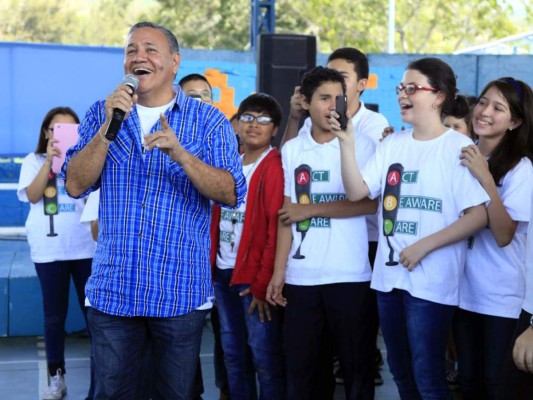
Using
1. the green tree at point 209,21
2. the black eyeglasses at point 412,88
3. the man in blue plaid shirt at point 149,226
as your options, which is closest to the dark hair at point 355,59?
the black eyeglasses at point 412,88

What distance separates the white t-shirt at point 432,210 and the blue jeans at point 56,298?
2.01 m

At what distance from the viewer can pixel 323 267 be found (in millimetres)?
3998

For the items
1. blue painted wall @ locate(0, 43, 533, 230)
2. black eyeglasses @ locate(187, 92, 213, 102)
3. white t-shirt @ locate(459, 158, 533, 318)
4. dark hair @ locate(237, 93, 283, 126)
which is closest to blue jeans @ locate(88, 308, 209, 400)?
white t-shirt @ locate(459, 158, 533, 318)

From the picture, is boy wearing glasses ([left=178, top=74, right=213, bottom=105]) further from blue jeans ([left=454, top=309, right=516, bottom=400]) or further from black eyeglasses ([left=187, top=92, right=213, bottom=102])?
blue jeans ([left=454, top=309, right=516, bottom=400])

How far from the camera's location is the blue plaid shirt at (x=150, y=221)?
9.82 ft

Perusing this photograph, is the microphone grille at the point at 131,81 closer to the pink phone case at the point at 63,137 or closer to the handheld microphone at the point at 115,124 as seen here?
the handheld microphone at the point at 115,124

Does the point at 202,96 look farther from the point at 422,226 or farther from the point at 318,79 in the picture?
the point at 422,226

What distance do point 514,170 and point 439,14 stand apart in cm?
3075

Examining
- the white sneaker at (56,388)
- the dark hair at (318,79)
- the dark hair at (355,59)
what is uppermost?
the dark hair at (355,59)

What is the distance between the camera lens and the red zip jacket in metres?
4.18

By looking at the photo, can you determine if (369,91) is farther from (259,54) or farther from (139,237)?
(139,237)

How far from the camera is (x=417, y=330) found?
3.64 metres

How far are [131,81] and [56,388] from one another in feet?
8.90

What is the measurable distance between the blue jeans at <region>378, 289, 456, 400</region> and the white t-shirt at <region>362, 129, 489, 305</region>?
0.17ft
